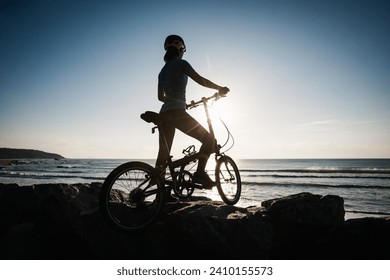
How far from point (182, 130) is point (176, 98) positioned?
0.59 m

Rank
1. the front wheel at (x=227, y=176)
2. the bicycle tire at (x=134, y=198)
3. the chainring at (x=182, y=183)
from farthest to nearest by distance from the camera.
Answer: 1. the front wheel at (x=227, y=176)
2. the chainring at (x=182, y=183)
3. the bicycle tire at (x=134, y=198)

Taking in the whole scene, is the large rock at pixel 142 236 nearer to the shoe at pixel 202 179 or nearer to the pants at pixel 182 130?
the shoe at pixel 202 179

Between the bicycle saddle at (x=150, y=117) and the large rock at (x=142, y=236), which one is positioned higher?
the bicycle saddle at (x=150, y=117)

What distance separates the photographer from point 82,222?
420 cm

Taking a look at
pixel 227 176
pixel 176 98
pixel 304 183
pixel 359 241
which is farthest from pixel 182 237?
pixel 304 183

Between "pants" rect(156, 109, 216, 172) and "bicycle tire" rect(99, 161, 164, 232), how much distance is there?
1.44 feet

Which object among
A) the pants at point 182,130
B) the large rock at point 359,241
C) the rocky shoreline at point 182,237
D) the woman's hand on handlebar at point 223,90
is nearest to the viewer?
the large rock at point 359,241

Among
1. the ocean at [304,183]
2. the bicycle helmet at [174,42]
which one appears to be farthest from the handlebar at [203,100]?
the ocean at [304,183]

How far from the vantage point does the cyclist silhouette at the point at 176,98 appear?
172 inches

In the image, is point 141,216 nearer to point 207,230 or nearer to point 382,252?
point 207,230

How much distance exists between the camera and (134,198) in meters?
3.90
